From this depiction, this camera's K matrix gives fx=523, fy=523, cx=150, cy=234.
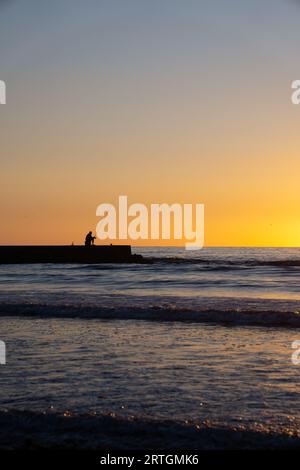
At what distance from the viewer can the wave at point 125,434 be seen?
230 inches

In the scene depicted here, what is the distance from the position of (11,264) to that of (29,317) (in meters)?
43.5

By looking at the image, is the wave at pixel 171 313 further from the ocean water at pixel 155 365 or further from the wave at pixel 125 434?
the wave at pixel 125 434

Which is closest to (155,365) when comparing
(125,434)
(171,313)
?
(125,434)

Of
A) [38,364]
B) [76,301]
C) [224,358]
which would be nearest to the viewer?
[38,364]

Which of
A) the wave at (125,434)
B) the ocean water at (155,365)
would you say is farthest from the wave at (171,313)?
the wave at (125,434)

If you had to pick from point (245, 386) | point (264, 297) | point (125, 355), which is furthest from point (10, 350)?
point (264, 297)

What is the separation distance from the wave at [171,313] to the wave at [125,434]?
32.8 ft

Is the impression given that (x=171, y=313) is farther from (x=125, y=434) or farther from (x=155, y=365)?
(x=125, y=434)

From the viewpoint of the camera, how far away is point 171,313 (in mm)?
A: 18016

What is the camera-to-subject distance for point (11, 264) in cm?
5916

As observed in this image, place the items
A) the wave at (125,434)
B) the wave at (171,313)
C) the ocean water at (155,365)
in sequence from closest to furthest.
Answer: the wave at (125,434) → the ocean water at (155,365) → the wave at (171,313)

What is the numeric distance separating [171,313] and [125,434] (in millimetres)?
11917

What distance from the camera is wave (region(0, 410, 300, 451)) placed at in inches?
230
